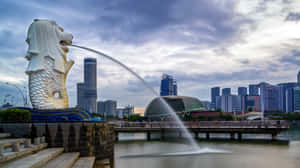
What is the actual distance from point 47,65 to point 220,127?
2502 cm

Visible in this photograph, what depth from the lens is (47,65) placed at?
1001 inches

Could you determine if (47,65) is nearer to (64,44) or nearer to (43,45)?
(43,45)

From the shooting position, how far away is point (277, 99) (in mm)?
199875

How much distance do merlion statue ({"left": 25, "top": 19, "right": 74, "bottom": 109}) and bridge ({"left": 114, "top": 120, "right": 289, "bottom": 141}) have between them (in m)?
18.5

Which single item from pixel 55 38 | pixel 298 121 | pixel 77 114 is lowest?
pixel 298 121

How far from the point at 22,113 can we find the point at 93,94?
152 metres

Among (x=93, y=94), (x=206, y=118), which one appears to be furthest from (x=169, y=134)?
(x=93, y=94)

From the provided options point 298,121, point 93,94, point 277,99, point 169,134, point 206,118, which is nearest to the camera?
point 169,134

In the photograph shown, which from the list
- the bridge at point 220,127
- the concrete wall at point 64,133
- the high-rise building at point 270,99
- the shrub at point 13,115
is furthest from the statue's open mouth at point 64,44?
the high-rise building at point 270,99

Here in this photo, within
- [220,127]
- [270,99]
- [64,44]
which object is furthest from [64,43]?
[270,99]

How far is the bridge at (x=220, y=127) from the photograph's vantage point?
38353mm

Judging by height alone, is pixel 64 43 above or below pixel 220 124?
above

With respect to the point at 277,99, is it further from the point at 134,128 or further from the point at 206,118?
the point at 134,128

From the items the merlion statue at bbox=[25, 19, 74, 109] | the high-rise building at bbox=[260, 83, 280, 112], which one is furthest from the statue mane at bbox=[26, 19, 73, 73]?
the high-rise building at bbox=[260, 83, 280, 112]
